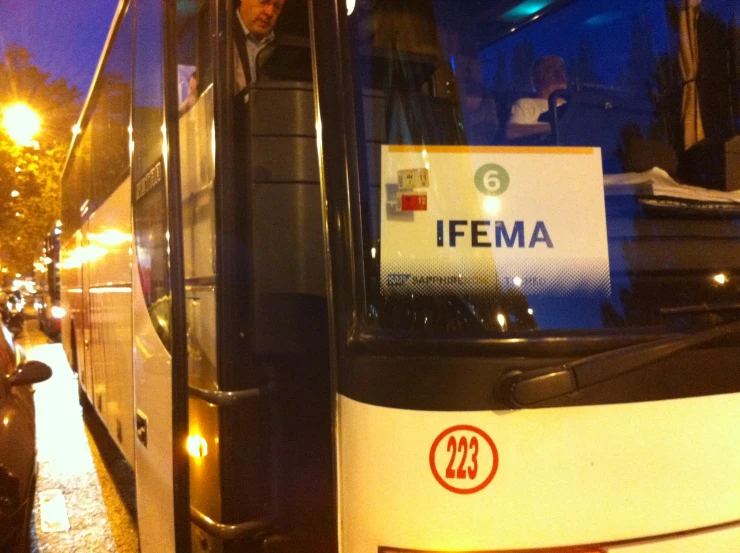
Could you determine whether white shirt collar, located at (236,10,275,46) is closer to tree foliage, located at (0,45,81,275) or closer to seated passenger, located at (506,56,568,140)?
seated passenger, located at (506,56,568,140)

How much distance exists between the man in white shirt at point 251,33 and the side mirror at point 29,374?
3436 mm

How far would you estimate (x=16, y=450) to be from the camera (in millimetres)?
4656

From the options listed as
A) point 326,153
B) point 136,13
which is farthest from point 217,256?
point 136,13

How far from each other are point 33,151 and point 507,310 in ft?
83.4

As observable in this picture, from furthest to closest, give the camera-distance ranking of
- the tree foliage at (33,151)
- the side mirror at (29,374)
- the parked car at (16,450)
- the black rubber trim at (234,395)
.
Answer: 1. the tree foliage at (33,151)
2. the side mirror at (29,374)
3. the parked car at (16,450)
4. the black rubber trim at (234,395)

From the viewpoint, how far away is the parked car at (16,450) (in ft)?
14.0

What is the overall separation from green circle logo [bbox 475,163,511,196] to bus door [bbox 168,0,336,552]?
1.93 feet

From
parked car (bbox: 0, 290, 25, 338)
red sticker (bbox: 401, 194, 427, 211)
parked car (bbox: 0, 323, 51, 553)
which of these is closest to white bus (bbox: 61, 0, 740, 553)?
red sticker (bbox: 401, 194, 427, 211)

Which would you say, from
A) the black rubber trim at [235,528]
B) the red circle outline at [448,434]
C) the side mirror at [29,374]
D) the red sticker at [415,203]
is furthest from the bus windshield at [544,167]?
the side mirror at [29,374]

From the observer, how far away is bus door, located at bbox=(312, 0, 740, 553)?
6.16ft

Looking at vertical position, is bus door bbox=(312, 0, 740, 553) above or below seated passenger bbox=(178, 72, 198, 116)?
below

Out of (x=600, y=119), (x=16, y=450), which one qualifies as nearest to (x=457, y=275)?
(x=600, y=119)

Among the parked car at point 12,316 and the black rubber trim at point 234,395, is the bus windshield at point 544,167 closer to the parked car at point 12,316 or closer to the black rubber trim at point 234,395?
the black rubber trim at point 234,395

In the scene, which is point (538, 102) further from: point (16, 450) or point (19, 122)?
point (19, 122)
